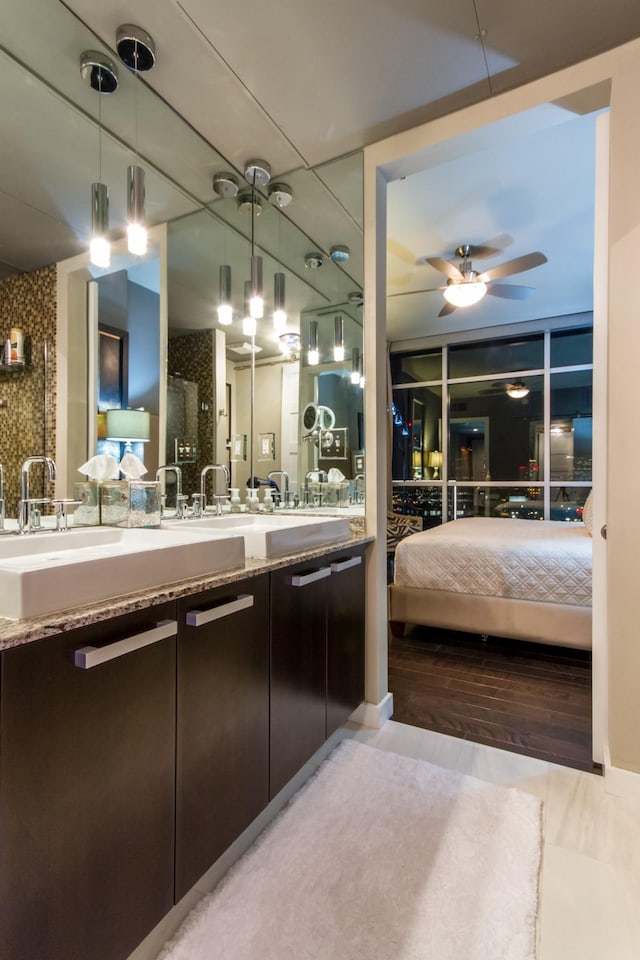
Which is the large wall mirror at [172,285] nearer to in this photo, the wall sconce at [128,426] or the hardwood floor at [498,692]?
the wall sconce at [128,426]

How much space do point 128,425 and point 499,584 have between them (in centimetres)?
251

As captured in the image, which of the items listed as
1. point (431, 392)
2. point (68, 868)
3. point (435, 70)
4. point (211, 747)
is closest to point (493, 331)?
point (431, 392)

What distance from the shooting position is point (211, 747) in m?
1.24

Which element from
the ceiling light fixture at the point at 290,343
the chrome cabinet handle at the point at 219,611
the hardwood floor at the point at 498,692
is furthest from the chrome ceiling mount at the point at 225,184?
the hardwood floor at the point at 498,692

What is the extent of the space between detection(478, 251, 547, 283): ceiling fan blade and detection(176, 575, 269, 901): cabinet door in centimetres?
314

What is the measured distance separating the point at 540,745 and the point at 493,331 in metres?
4.78

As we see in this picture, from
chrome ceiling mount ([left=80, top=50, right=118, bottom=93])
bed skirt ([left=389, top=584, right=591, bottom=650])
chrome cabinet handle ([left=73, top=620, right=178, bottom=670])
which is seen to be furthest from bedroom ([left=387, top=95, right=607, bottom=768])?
chrome cabinet handle ([left=73, top=620, right=178, bottom=670])

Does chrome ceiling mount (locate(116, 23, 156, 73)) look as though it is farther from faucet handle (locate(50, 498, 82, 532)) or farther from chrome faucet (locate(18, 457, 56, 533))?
faucet handle (locate(50, 498, 82, 532))

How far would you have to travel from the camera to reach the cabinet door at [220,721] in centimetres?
115

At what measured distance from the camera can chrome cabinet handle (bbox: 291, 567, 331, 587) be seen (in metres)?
1.59

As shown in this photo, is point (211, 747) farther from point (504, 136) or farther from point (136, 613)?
point (504, 136)

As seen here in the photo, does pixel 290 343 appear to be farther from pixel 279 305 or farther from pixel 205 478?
pixel 205 478

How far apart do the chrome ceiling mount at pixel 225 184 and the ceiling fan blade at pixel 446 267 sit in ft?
5.14

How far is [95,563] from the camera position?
3.32 feet
